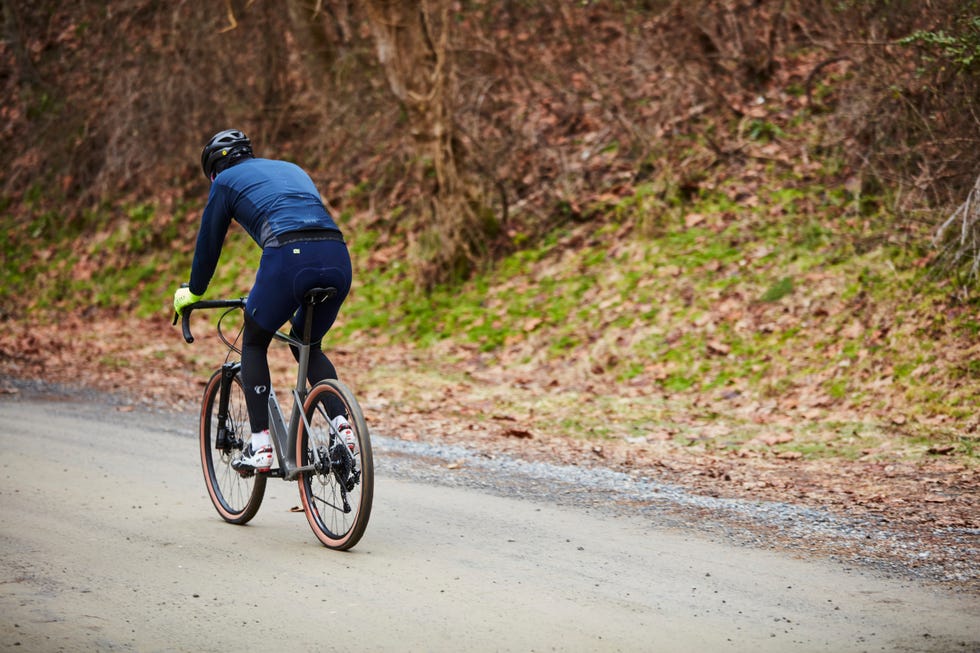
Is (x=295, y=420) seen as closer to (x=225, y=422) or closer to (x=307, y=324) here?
(x=307, y=324)

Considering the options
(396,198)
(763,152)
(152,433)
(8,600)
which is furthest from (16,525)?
(396,198)

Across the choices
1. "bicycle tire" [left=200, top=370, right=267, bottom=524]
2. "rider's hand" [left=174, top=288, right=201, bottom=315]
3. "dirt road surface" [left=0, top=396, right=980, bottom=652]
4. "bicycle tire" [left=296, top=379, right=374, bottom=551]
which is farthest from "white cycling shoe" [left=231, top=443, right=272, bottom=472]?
"rider's hand" [left=174, top=288, right=201, bottom=315]

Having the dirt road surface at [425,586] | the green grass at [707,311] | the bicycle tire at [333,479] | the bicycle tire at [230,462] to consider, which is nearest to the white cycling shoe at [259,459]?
the bicycle tire at [230,462]

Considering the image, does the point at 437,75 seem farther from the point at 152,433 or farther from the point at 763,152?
the point at 152,433

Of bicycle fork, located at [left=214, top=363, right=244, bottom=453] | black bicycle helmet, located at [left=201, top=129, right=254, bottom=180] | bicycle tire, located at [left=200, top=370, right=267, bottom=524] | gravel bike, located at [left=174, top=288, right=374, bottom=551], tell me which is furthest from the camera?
bicycle fork, located at [left=214, top=363, right=244, bottom=453]

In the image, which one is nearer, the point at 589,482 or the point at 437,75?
the point at 589,482

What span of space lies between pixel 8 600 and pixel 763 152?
12520mm

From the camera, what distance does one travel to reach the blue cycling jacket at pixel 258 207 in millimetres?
5785

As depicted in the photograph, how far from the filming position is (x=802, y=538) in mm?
6043

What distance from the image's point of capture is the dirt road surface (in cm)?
445

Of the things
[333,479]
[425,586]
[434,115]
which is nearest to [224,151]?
[333,479]

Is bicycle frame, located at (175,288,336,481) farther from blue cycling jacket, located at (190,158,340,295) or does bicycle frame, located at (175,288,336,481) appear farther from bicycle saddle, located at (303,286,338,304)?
blue cycling jacket, located at (190,158,340,295)

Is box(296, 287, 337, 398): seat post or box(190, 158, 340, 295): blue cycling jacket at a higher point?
box(190, 158, 340, 295): blue cycling jacket

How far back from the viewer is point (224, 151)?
6.10 meters
